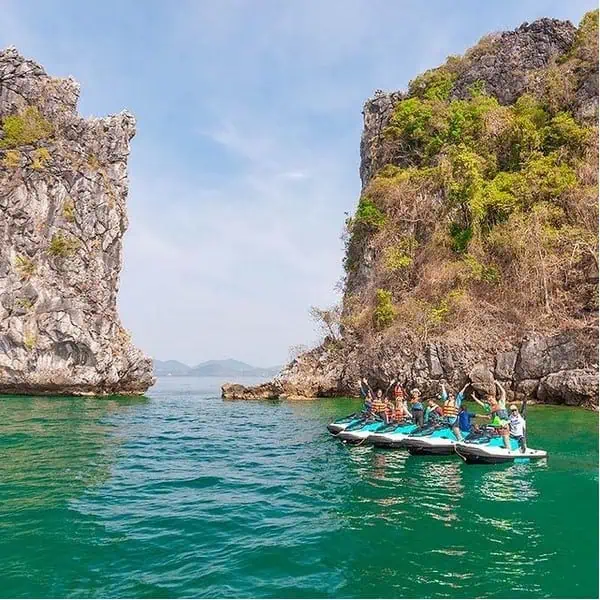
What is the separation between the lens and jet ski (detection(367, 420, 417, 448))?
19.6 meters

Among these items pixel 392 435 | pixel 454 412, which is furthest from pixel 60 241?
pixel 454 412

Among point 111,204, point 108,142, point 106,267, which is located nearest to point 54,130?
point 108,142

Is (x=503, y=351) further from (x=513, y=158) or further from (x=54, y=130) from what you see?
(x=54, y=130)

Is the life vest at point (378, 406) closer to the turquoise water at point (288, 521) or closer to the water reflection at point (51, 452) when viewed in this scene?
the turquoise water at point (288, 521)

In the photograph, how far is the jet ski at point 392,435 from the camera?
1956cm

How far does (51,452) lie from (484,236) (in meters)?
34.6

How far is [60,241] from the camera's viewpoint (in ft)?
150

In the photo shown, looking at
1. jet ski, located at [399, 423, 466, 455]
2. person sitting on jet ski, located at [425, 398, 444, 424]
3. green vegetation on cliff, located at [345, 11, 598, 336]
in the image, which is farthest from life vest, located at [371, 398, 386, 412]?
green vegetation on cliff, located at [345, 11, 598, 336]

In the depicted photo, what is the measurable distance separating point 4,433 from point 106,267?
2918 cm

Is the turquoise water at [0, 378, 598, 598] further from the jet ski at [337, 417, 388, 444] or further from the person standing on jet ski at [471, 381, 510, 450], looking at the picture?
the person standing on jet ski at [471, 381, 510, 450]

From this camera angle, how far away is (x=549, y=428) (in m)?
23.7

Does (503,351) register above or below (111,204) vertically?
below

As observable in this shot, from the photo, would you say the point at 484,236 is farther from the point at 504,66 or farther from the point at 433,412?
the point at 433,412

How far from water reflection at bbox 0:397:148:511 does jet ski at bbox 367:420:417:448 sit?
10152mm
